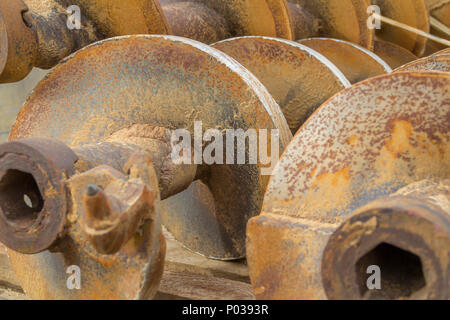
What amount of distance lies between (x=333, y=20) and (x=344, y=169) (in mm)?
2093

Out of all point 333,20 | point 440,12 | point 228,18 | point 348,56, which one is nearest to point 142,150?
point 228,18

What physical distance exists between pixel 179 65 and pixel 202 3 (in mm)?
1206

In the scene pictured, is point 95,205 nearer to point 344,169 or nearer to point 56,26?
point 344,169

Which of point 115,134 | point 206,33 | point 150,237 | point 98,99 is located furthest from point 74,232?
point 206,33

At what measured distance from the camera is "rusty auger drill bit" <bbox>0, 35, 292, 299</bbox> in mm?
961

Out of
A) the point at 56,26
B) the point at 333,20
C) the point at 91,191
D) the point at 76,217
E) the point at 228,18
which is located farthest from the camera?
the point at 333,20

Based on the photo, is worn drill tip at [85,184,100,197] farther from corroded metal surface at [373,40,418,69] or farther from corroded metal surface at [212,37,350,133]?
corroded metal surface at [373,40,418,69]

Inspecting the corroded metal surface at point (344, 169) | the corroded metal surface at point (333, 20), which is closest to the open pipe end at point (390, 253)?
the corroded metal surface at point (344, 169)

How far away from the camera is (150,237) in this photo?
0.95m

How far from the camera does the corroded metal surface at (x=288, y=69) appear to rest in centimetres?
190

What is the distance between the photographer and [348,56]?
268 cm

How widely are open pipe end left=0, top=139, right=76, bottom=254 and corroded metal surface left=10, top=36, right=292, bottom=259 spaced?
0.39 meters

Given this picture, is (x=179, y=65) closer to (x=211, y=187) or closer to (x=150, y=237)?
(x=211, y=187)

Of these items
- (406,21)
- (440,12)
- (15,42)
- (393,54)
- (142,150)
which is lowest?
(142,150)
